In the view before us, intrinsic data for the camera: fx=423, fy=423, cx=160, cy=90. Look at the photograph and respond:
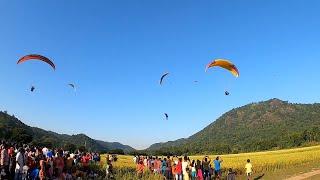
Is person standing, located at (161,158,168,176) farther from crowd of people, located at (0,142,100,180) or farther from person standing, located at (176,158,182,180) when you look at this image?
crowd of people, located at (0,142,100,180)

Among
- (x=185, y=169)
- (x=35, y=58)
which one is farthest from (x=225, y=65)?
(x=35, y=58)

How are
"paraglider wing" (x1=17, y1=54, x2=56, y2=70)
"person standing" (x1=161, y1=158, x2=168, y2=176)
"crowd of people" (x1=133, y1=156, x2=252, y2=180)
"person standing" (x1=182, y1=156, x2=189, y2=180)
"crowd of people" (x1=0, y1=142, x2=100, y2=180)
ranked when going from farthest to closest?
"person standing" (x1=161, y1=158, x2=168, y2=176), "crowd of people" (x1=133, y1=156, x2=252, y2=180), "person standing" (x1=182, y1=156, x2=189, y2=180), "paraglider wing" (x1=17, y1=54, x2=56, y2=70), "crowd of people" (x1=0, y1=142, x2=100, y2=180)

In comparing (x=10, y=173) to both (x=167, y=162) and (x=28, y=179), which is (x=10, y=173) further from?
(x=167, y=162)

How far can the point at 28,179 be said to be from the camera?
18.0 metres

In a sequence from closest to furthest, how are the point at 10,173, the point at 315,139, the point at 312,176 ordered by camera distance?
1. the point at 10,173
2. the point at 312,176
3. the point at 315,139

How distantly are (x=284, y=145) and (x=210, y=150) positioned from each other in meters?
25.4

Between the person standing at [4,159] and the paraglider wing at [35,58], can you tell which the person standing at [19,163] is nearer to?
the person standing at [4,159]

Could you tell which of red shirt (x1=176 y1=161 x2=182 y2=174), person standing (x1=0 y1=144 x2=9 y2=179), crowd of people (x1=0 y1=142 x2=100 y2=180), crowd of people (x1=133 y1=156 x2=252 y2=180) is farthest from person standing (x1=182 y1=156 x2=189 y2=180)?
person standing (x1=0 y1=144 x2=9 y2=179)

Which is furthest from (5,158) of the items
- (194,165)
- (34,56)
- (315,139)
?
(315,139)

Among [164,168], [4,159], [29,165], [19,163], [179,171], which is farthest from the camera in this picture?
[164,168]

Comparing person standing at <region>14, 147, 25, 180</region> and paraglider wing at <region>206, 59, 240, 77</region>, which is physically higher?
paraglider wing at <region>206, 59, 240, 77</region>

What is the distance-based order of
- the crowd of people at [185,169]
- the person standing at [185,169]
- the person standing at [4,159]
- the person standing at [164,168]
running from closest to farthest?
the person standing at [4,159], the person standing at [185,169], the crowd of people at [185,169], the person standing at [164,168]

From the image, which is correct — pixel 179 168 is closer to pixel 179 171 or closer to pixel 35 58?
pixel 179 171

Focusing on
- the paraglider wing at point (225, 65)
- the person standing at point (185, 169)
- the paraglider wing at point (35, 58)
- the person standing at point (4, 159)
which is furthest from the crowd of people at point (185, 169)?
the person standing at point (4, 159)
